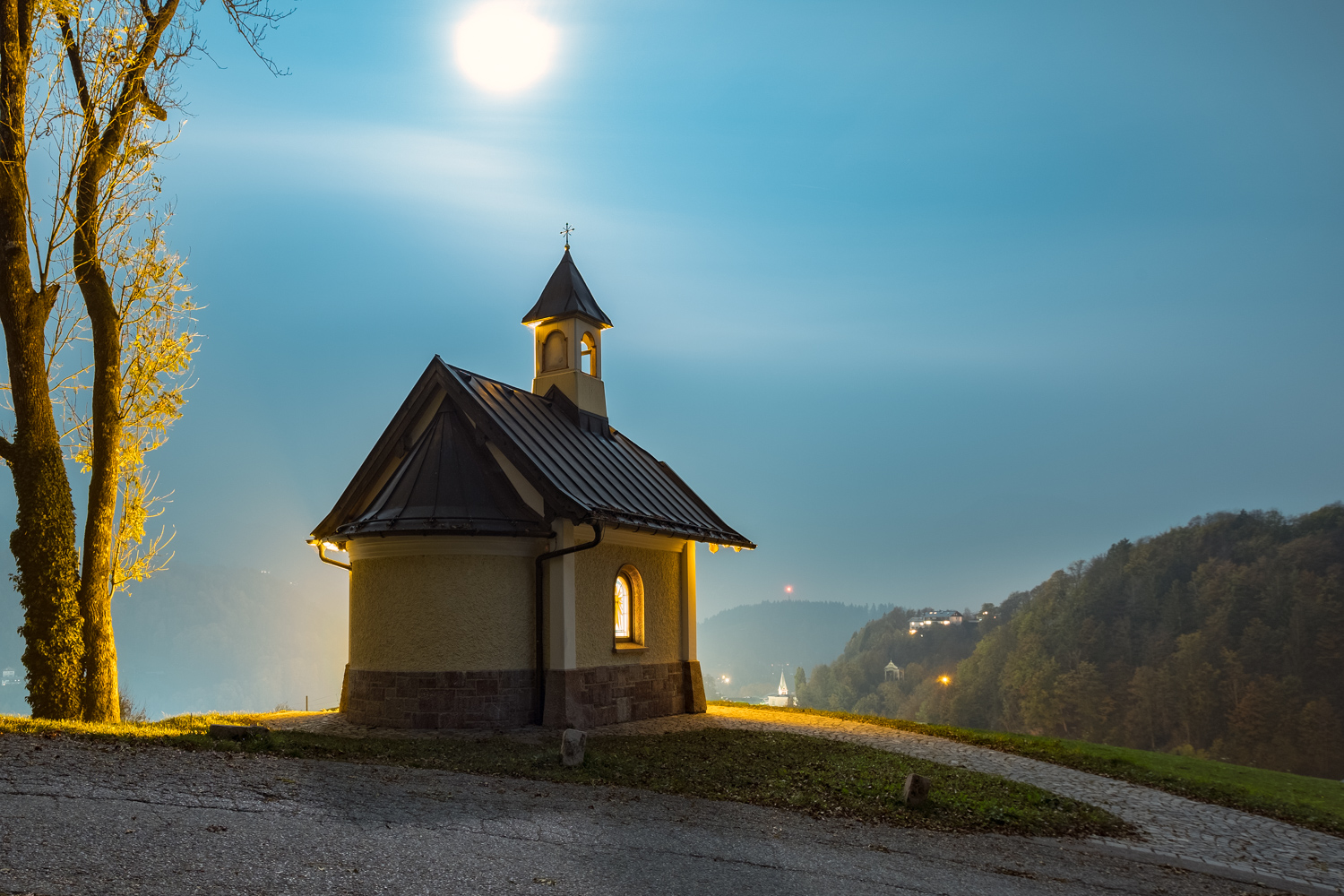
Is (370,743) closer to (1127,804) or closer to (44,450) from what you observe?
(44,450)

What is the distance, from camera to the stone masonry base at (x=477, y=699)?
13.8 m

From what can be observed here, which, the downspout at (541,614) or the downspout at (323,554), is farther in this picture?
the downspout at (323,554)

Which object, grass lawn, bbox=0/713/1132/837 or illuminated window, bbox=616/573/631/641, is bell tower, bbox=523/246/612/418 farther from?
grass lawn, bbox=0/713/1132/837

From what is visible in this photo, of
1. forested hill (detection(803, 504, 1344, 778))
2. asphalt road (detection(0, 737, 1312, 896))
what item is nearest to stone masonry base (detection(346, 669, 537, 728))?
asphalt road (detection(0, 737, 1312, 896))

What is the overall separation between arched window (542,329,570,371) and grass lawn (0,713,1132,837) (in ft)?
29.1

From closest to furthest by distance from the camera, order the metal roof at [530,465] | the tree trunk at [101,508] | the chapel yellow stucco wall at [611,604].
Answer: the tree trunk at [101,508] < the metal roof at [530,465] < the chapel yellow stucco wall at [611,604]

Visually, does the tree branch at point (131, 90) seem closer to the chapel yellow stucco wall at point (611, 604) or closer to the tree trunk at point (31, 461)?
the tree trunk at point (31, 461)

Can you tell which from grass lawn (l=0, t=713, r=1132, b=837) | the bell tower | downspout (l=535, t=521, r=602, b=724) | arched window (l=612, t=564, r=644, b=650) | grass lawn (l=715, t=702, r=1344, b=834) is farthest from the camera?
the bell tower

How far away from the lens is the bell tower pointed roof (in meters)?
19.3

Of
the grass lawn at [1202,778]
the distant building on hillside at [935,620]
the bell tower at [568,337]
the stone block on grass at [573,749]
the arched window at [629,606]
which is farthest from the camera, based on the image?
the distant building on hillside at [935,620]

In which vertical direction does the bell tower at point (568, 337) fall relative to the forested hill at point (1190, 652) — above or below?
above

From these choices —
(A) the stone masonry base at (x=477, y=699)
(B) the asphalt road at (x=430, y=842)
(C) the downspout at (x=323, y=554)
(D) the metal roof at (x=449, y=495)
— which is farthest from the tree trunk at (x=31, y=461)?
(C) the downspout at (x=323, y=554)

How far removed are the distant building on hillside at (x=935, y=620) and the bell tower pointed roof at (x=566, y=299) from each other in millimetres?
82906

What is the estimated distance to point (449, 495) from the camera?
47.1ft
